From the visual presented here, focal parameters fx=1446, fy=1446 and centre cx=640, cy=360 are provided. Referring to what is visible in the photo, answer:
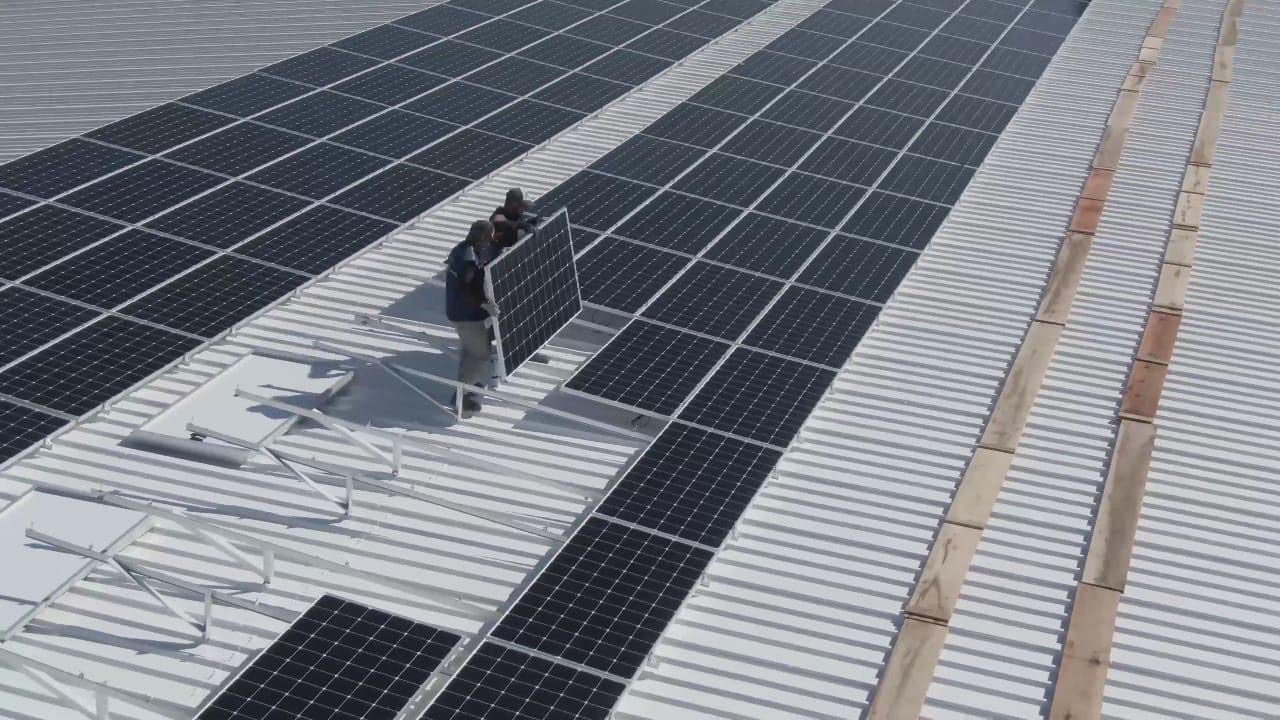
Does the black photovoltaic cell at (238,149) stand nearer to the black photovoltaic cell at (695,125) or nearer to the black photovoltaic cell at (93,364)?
the black photovoltaic cell at (93,364)

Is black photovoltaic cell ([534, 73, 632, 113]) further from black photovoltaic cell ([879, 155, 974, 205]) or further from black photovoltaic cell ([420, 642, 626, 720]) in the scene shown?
black photovoltaic cell ([420, 642, 626, 720])

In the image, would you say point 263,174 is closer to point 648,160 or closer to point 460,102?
point 460,102

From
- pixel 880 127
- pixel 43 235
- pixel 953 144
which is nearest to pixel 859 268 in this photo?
pixel 953 144

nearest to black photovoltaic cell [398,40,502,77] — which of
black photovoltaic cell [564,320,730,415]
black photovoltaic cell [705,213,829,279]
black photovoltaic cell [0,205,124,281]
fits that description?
black photovoltaic cell [705,213,829,279]

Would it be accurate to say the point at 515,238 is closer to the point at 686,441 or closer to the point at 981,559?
the point at 686,441

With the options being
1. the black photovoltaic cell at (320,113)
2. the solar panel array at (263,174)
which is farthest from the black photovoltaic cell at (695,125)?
the black photovoltaic cell at (320,113)

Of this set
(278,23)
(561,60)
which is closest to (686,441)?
(561,60)
